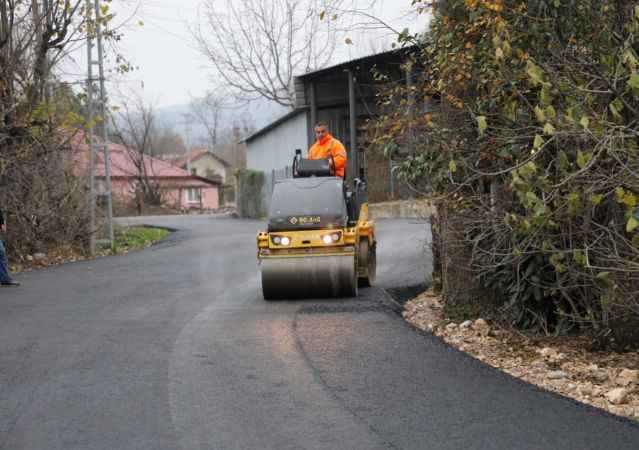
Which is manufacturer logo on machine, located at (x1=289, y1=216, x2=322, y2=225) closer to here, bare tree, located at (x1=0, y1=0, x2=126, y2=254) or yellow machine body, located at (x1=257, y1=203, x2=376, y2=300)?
yellow machine body, located at (x1=257, y1=203, x2=376, y2=300)

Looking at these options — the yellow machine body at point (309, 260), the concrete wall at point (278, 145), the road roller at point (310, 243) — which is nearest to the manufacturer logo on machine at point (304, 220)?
the road roller at point (310, 243)

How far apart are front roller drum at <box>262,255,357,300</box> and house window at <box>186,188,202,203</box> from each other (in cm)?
6769

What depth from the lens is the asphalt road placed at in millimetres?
5918

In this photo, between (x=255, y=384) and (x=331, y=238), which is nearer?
(x=255, y=384)

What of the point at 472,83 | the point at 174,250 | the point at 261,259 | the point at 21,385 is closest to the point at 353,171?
the point at 174,250

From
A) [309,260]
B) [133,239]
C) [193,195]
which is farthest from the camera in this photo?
[193,195]

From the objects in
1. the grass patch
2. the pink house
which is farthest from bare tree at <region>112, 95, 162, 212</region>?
the grass patch

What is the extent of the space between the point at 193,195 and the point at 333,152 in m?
67.9

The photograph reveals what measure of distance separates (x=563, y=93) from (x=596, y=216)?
7.49 ft

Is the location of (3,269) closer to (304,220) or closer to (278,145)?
(304,220)

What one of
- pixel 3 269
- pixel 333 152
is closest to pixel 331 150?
pixel 333 152

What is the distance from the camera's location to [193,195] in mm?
80062

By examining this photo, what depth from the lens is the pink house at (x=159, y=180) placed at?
5962cm

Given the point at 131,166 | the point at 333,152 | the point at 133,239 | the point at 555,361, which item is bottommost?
the point at 555,361
